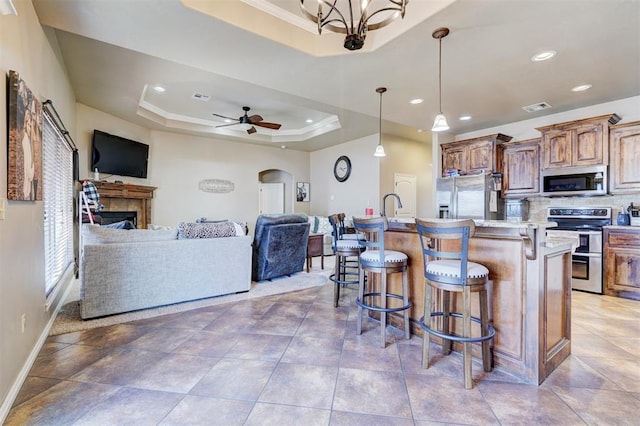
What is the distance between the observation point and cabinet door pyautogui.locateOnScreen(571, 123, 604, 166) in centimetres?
404

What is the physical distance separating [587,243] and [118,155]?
25.3ft

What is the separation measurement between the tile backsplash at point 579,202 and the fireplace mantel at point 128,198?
7271 mm

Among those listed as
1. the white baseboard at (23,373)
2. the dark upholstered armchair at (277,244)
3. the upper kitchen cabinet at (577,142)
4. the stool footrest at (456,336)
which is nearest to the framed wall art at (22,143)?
the white baseboard at (23,373)

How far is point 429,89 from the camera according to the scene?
3902mm

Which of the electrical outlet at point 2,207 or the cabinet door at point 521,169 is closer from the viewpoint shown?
the electrical outlet at point 2,207

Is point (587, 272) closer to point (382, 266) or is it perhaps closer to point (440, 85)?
point (440, 85)

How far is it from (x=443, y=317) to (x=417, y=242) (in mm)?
677

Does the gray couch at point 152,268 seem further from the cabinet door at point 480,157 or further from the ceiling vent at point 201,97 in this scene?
the cabinet door at point 480,157

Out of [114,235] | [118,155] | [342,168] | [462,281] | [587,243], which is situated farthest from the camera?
[342,168]

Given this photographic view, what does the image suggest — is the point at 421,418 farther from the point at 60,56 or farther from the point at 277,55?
the point at 60,56

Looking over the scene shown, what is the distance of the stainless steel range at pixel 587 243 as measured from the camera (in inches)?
155

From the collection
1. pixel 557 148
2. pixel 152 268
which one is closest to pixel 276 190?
pixel 152 268

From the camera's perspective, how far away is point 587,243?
13.2 ft

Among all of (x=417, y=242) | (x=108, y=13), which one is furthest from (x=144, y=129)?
(x=417, y=242)
